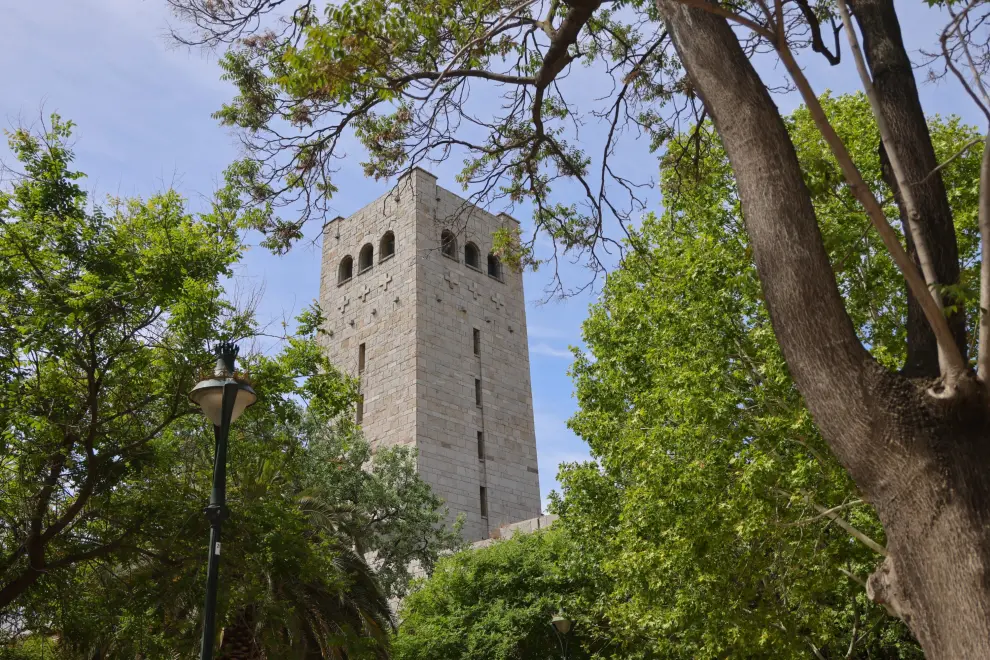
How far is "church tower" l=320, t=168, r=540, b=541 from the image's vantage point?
30.8 meters

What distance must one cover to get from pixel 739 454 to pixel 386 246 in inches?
1016

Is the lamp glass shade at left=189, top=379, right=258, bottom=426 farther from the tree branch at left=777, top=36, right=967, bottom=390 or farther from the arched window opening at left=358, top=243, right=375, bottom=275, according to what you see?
the arched window opening at left=358, top=243, right=375, bottom=275

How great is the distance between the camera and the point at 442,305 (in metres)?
33.5

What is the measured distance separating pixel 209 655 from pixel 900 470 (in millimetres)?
5234

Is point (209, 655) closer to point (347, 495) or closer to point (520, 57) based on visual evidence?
point (520, 57)

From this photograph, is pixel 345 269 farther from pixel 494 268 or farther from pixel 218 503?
pixel 218 503

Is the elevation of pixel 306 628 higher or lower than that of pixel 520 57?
lower

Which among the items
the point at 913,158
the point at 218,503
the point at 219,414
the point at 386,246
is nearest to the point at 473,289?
the point at 386,246

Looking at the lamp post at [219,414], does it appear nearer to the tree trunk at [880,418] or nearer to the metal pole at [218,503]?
the metal pole at [218,503]

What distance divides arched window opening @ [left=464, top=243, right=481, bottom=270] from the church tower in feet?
0.14

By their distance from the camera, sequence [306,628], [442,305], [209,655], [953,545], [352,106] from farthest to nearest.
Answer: [442,305]
[306,628]
[352,106]
[209,655]
[953,545]

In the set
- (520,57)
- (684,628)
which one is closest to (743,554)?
(684,628)

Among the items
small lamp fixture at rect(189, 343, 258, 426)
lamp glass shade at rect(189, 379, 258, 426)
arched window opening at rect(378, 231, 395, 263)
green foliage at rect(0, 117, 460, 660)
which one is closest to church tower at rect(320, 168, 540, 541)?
arched window opening at rect(378, 231, 395, 263)

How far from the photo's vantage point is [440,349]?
3247 cm
